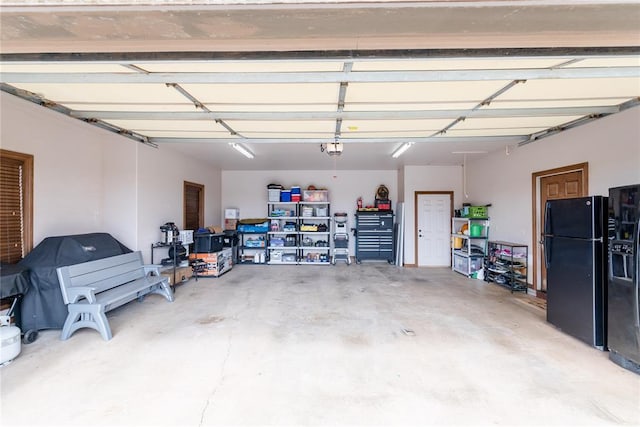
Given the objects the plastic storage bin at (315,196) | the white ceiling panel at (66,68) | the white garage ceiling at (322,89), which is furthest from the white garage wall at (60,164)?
the plastic storage bin at (315,196)

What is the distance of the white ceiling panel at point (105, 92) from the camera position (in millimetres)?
2561

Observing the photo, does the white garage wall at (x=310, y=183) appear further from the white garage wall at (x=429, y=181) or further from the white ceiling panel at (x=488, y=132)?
the white ceiling panel at (x=488, y=132)

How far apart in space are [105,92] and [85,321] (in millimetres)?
2438

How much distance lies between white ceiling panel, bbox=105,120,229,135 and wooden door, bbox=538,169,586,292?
5.01 meters

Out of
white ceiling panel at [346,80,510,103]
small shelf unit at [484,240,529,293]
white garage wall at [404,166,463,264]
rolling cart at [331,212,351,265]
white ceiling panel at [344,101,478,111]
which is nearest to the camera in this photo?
white ceiling panel at [346,80,510,103]

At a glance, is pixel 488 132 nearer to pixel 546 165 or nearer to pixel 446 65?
pixel 546 165

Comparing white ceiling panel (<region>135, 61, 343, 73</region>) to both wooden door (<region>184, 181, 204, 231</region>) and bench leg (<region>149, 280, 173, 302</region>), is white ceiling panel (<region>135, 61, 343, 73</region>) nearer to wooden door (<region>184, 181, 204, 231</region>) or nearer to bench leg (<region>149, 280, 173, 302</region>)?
bench leg (<region>149, 280, 173, 302</region>)

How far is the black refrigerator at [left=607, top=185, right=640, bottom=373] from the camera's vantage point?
7.97 feet

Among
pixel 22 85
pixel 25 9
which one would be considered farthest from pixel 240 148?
pixel 25 9

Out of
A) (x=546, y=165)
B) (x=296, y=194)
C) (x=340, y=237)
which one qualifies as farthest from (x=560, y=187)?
(x=296, y=194)

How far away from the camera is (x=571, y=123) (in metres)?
3.78

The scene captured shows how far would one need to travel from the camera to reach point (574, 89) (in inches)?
104

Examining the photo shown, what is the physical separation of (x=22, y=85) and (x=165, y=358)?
9.43 ft

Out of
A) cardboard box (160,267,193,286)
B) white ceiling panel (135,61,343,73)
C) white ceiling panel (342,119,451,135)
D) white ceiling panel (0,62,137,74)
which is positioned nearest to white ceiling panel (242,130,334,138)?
white ceiling panel (342,119,451,135)
